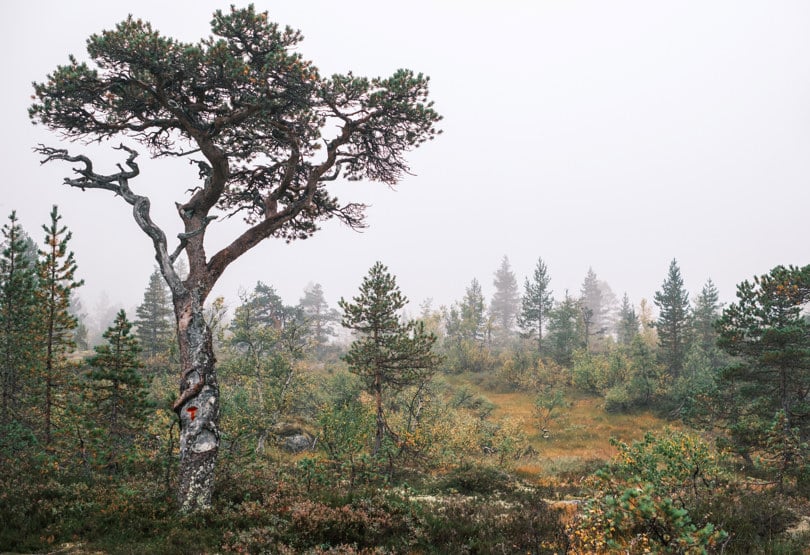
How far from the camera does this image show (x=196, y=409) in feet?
26.9

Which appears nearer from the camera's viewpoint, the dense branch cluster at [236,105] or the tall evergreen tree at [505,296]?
the dense branch cluster at [236,105]

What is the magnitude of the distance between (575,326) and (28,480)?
53.2 metres

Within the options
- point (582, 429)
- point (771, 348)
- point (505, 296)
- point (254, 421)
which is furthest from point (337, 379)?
point (505, 296)

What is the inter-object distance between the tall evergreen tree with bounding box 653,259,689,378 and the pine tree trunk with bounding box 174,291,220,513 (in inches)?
1567

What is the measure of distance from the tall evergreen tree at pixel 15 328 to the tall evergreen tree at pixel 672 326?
143 ft

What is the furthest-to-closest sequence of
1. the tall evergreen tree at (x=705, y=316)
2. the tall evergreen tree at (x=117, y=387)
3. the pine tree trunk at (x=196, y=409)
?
the tall evergreen tree at (x=705, y=316) < the tall evergreen tree at (x=117, y=387) < the pine tree trunk at (x=196, y=409)

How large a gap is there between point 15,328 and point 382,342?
1222 centimetres

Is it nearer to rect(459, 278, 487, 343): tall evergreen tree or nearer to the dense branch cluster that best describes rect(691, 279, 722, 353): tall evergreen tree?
rect(459, 278, 487, 343): tall evergreen tree

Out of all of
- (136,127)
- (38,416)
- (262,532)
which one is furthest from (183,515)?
(38,416)

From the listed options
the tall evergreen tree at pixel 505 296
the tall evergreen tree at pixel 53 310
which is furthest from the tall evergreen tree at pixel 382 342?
the tall evergreen tree at pixel 505 296

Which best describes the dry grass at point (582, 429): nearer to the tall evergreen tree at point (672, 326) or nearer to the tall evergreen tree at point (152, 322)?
the tall evergreen tree at point (672, 326)

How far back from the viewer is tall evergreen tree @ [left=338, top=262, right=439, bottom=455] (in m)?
15.1

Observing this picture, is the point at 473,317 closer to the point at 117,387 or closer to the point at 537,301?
the point at 537,301

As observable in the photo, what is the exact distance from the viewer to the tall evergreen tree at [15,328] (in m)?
11.7
